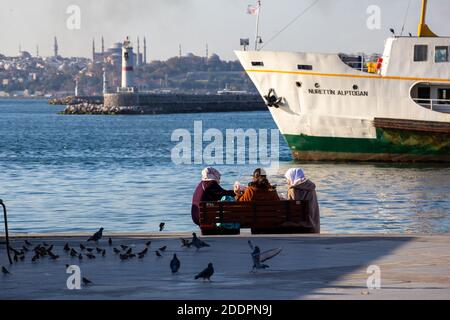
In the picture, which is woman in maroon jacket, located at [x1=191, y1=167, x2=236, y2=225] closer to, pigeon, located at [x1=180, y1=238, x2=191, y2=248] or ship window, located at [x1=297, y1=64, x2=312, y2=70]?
pigeon, located at [x1=180, y1=238, x2=191, y2=248]

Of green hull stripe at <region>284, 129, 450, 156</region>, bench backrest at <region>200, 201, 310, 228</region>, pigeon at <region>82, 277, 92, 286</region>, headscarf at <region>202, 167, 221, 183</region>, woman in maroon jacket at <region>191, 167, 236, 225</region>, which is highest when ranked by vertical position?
headscarf at <region>202, 167, 221, 183</region>

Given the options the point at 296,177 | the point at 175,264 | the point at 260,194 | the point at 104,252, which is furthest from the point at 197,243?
the point at 296,177

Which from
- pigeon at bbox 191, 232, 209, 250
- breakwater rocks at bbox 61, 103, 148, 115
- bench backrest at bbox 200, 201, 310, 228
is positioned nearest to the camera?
pigeon at bbox 191, 232, 209, 250

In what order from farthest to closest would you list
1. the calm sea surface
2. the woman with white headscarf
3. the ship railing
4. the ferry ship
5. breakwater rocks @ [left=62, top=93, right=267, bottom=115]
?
breakwater rocks @ [left=62, top=93, right=267, bottom=115] → the ship railing → the ferry ship → the calm sea surface → the woman with white headscarf

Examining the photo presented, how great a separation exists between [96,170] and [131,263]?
111ft

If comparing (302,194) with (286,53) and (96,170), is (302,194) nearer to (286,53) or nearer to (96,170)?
(286,53)

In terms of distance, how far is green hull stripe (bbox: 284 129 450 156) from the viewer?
41719 mm

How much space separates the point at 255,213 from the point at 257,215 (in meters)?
0.04

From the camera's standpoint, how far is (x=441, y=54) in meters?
40.0

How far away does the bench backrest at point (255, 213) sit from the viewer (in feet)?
49.7

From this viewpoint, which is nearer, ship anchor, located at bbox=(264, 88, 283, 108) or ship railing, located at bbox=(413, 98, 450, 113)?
ship railing, located at bbox=(413, 98, 450, 113)

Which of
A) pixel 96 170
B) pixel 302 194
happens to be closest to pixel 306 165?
pixel 96 170
